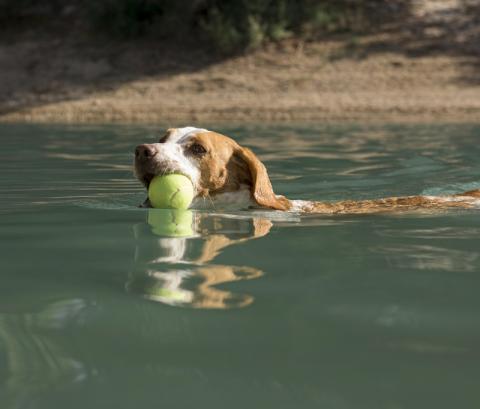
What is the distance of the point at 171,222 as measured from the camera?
4754 millimetres

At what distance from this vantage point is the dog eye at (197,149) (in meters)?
5.61

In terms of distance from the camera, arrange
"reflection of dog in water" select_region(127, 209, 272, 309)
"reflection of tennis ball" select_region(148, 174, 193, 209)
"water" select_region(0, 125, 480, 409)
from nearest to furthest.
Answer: "water" select_region(0, 125, 480, 409), "reflection of dog in water" select_region(127, 209, 272, 309), "reflection of tennis ball" select_region(148, 174, 193, 209)

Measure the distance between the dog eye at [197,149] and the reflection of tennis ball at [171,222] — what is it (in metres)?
0.51

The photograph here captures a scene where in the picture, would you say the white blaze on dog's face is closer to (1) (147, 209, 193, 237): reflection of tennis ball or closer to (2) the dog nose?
(2) the dog nose

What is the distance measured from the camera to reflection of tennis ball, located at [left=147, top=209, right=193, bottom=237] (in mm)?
4387

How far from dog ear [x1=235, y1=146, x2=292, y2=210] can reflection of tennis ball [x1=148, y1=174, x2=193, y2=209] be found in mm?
576

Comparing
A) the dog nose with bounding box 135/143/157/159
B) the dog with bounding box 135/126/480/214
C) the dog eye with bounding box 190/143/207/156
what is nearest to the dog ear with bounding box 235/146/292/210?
the dog with bounding box 135/126/480/214

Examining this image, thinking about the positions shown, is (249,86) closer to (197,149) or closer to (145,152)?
(197,149)

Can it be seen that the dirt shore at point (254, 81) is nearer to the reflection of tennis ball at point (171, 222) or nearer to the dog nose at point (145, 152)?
the dog nose at point (145, 152)

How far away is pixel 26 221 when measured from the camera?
4.97 metres

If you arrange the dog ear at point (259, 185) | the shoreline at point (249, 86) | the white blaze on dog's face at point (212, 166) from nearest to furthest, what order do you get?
the white blaze on dog's face at point (212, 166), the dog ear at point (259, 185), the shoreline at point (249, 86)

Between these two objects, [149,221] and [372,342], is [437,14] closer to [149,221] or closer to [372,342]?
[149,221]

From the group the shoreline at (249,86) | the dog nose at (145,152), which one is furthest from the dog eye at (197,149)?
the shoreline at (249,86)

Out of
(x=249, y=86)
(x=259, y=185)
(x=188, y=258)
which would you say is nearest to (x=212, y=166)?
(x=259, y=185)
